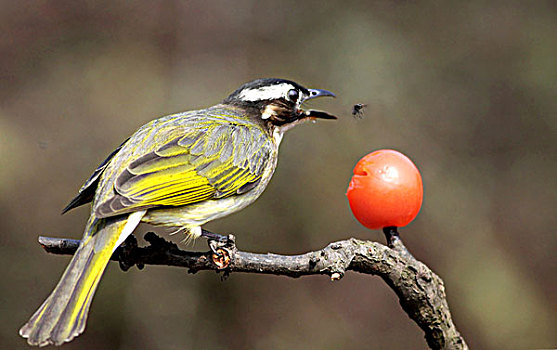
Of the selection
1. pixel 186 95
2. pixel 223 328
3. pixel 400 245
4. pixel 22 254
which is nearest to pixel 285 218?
pixel 223 328

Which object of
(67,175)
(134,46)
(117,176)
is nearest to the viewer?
(117,176)

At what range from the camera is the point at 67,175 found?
7672mm

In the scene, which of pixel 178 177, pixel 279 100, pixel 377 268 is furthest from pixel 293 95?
pixel 377 268

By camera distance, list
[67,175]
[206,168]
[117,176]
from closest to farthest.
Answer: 1. [117,176]
2. [206,168]
3. [67,175]

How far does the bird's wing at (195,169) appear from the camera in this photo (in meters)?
3.52

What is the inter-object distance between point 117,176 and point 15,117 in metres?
4.98

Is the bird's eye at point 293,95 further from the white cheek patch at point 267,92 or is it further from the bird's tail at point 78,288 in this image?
the bird's tail at point 78,288

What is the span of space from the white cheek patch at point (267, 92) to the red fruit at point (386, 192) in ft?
4.18

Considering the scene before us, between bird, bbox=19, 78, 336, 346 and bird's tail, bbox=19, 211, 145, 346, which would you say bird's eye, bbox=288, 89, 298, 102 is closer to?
bird, bbox=19, 78, 336, 346

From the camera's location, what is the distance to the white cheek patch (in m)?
4.37

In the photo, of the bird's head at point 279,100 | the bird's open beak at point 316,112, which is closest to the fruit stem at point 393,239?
the bird's open beak at point 316,112

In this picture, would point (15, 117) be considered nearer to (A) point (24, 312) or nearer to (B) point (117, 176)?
(A) point (24, 312)

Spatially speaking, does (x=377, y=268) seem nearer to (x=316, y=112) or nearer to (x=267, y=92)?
(x=316, y=112)

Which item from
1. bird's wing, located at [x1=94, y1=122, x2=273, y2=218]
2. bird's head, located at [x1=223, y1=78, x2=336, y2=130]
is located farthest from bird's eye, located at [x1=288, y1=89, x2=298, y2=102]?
bird's wing, located at [x1=94, y1=122, x2=273, y2=218]
